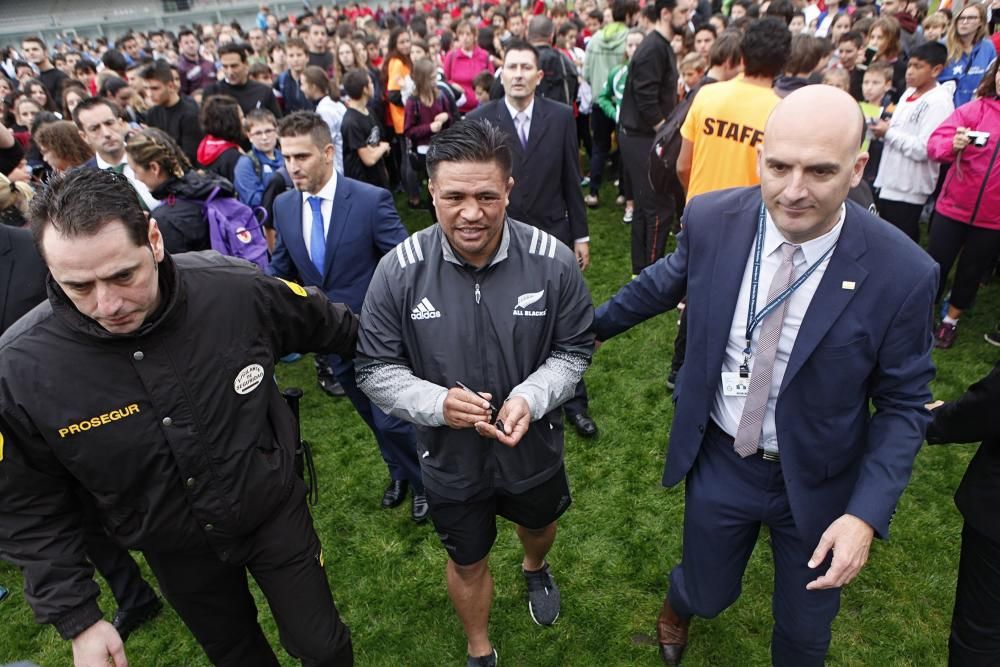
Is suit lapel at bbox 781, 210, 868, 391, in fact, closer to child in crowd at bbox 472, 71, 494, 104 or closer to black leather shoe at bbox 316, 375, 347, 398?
black leather shoe at bbox 316, 375, 347, 398

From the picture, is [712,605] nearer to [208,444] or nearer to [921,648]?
[921,648]

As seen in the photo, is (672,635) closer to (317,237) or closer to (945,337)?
(317,237)

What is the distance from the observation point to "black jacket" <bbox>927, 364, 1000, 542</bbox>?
2111 mm

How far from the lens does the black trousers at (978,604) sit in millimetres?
2256

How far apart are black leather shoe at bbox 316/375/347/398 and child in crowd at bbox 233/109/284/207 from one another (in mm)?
1585

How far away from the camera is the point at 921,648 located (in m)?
2.96

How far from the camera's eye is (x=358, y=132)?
6.91m

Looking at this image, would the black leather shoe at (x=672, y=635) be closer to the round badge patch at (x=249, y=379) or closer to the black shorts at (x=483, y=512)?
the black shorts at (x=483, y=512)

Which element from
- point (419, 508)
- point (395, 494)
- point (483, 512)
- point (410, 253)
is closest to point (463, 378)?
point (410, 253)

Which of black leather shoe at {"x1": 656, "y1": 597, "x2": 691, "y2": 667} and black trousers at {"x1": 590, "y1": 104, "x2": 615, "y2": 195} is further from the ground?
black trousers at {"x1": 590, "y1": 104, "x2": 615, "y2": 195}

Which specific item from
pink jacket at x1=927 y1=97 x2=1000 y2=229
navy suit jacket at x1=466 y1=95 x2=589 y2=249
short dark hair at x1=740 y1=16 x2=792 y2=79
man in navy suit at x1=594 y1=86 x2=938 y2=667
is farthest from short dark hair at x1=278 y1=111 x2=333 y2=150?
pink jacket at x1=927 y1=97 x2=1000 y2=229

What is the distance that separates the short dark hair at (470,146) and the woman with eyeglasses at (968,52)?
18.8ft

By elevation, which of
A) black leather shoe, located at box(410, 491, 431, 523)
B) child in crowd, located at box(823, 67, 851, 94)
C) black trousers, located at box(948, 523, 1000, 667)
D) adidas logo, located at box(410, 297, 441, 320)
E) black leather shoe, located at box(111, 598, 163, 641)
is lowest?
black leather shoe, located at box(111, 598, 163, 641)

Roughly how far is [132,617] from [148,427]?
2053 millimetres
